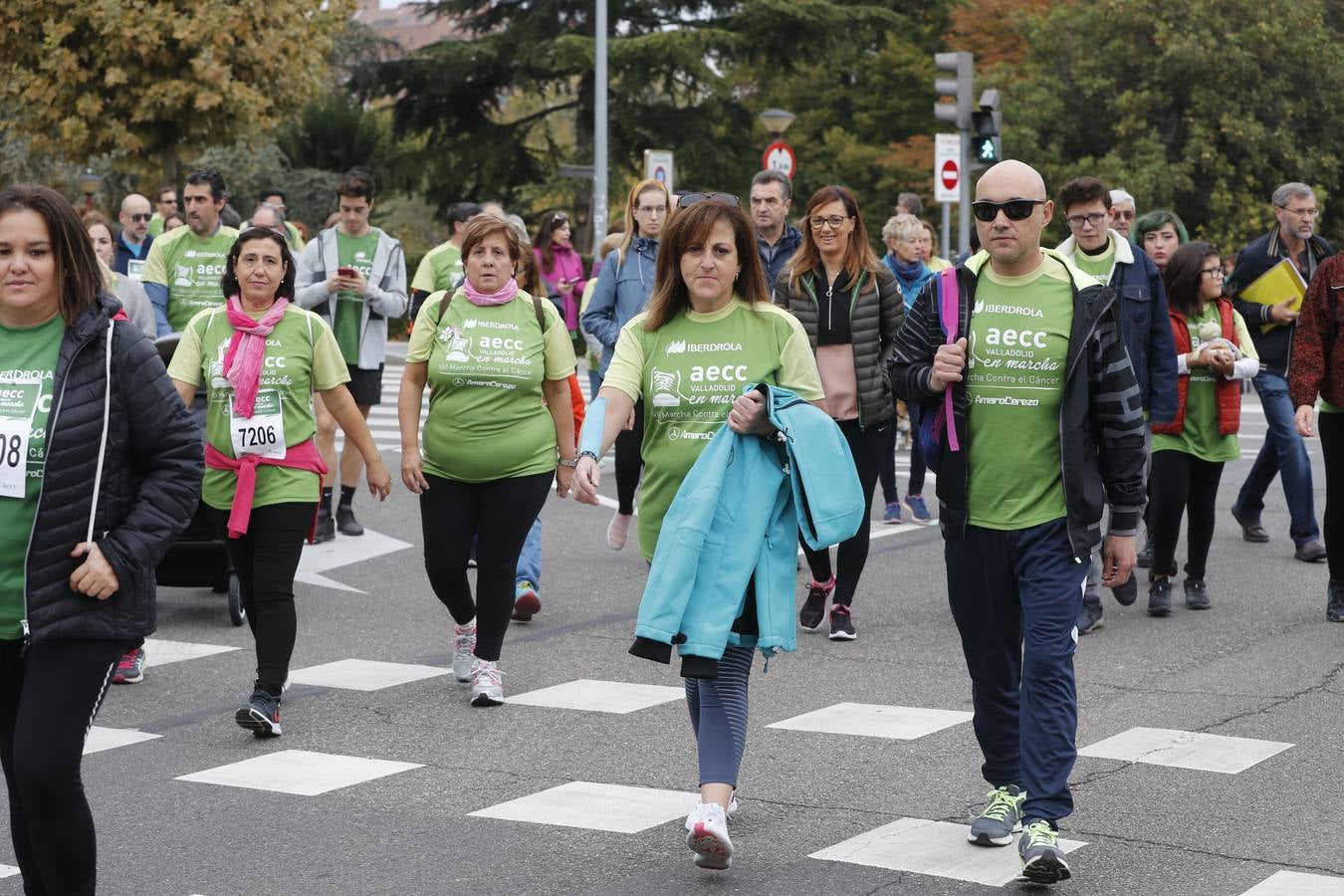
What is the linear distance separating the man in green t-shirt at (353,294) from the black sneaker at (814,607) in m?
3.29

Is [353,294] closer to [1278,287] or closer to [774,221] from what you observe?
[774,221]

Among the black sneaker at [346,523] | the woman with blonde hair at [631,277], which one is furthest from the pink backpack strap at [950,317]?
the black sneaker at [346,523]

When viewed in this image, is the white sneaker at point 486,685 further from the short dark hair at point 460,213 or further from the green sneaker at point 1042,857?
the short dark hair at point 460,213

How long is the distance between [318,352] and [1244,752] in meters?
3.66

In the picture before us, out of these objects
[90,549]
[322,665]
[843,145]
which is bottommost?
[322,665]

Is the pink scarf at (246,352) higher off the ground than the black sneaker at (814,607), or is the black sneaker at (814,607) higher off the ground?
the pink scarf at (246,352)

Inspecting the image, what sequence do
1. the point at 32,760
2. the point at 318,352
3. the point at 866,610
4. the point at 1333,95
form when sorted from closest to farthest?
the point at 32,760 → the point at 318,352 → the point at 866,610 → the point at 1333,95

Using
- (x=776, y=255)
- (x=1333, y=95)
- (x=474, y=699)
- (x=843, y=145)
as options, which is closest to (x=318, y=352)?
(x=474, y=699)

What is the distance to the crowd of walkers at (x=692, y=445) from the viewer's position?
13.5 feet

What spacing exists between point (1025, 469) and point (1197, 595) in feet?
15.0

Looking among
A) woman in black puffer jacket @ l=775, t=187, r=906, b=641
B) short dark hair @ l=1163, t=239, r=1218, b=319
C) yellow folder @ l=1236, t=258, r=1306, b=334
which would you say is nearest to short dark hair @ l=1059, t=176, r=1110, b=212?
woman in black puffer jacket @ l=775, t=187, r=906, b=641

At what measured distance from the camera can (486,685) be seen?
7.25 metres

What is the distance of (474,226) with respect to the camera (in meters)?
7.44

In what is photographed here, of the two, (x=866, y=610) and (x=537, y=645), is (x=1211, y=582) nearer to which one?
(x=866, y=610)
